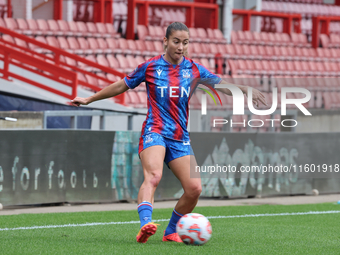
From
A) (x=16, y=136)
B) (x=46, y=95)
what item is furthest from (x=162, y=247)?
(x=46, y=95)

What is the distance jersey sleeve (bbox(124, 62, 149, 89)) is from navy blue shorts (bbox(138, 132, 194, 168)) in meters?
0.49

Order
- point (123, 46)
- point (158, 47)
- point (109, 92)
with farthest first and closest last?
point (158, 47)
point (123, 46)
point (109, 92)

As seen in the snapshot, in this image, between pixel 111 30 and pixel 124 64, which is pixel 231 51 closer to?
pixel 111 30

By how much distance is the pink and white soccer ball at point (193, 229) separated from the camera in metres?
5.22

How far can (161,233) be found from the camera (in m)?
6.41

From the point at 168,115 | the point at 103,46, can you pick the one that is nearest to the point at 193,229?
the point at 168,115

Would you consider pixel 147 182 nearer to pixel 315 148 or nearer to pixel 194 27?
pixel 315 148

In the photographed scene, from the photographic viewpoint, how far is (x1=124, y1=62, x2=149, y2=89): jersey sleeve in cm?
534

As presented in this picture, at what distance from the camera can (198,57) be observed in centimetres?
2095

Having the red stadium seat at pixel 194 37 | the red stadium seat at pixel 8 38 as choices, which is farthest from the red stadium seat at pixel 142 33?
the red stadium seat at pixel 8 38

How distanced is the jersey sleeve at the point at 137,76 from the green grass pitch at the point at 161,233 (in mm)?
1449

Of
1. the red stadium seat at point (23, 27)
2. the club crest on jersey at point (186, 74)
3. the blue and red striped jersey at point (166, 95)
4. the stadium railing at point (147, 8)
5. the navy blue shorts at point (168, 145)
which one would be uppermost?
the stadium railing at point (147, 8)

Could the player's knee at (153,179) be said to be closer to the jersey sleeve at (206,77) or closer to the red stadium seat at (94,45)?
the jersey sleeve at (206,77)

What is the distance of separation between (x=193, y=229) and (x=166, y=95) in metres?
1.20
